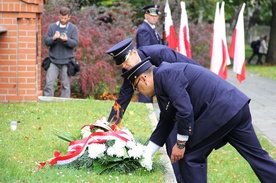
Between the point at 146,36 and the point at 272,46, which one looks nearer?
the point at 146,36

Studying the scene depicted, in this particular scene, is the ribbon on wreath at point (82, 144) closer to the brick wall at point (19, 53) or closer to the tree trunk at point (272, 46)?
the brick wall at point (19, 53)

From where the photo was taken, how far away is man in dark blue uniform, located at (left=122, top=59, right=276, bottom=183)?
20.0 feet

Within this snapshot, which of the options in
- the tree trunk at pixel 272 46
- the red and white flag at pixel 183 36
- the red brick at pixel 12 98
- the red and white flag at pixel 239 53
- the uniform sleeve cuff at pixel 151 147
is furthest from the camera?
the tree trunk at pixel 272 46

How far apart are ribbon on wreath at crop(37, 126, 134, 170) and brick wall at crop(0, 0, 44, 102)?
475 cm

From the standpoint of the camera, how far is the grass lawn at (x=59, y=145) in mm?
6914

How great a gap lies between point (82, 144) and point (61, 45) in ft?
19.7

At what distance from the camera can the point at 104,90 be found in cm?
1634

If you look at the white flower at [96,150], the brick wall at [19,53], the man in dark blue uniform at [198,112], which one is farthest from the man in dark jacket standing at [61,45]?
the man in dark blue uniform at [198,112]

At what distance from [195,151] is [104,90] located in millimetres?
9974

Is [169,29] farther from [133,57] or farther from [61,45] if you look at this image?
[133,57]

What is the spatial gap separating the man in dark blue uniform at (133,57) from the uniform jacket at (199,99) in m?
0.58

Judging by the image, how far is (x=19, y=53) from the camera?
12.3 metres

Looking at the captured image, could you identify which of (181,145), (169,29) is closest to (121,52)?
(181,145)

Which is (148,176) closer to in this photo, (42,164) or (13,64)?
(42,164)
